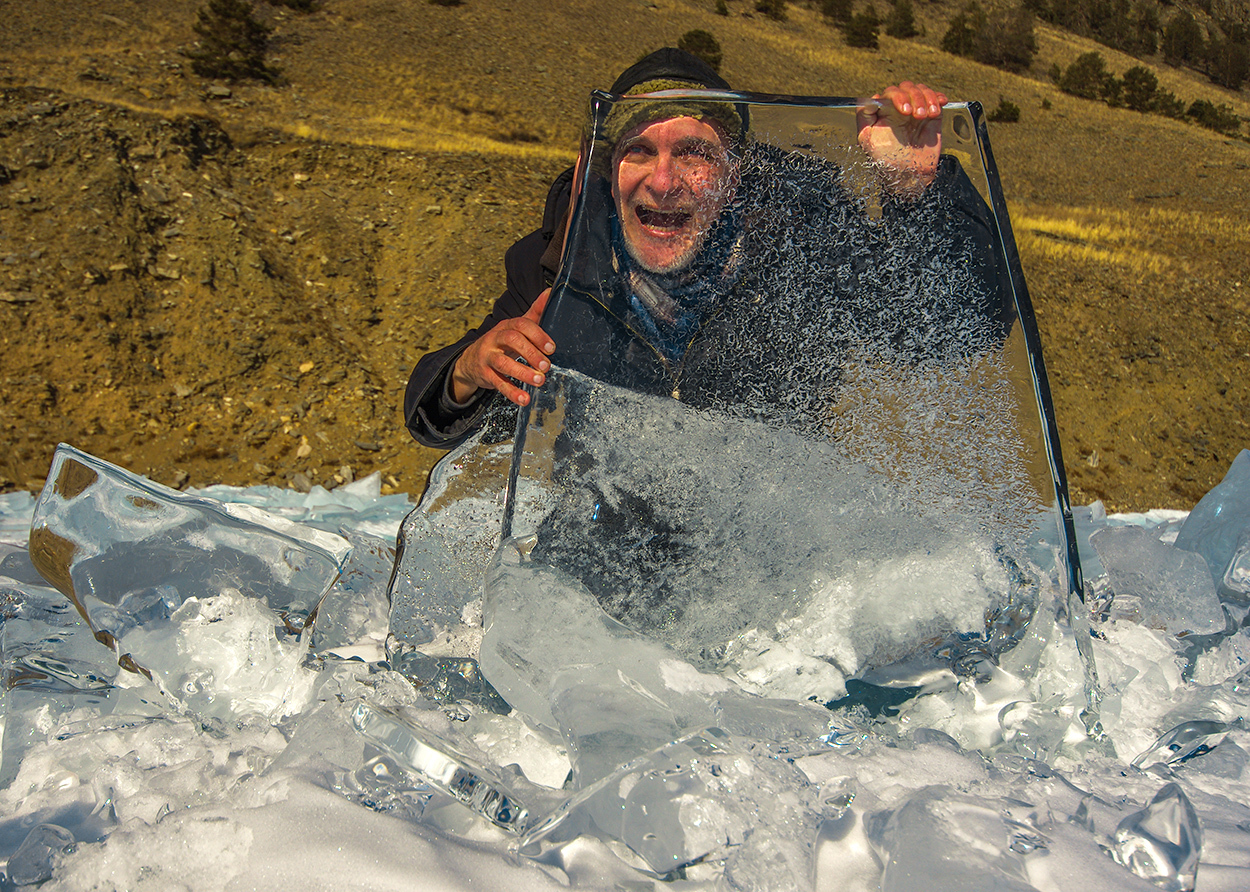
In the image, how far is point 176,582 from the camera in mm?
1079

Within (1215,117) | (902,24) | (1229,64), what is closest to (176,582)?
(1215,117)

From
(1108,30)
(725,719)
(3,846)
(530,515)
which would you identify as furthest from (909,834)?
(1108,30)

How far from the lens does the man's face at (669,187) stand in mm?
1109

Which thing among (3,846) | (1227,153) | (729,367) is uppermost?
(1227,153)

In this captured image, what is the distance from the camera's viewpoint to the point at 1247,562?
125 centimetres

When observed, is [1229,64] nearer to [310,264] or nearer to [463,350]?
[310,264]

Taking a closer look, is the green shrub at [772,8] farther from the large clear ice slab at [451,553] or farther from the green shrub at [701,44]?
the large clear ice slab at [451,553]

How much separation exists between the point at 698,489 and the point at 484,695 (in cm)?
41

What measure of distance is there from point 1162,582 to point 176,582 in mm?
1555

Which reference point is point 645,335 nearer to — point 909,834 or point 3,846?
point 909,834

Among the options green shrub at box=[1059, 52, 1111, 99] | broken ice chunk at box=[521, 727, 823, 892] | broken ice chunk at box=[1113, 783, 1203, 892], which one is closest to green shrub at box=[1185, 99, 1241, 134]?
green shrub at box=[1059, 52, 1111, 99]

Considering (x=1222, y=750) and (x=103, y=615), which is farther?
(x=103, y=615)

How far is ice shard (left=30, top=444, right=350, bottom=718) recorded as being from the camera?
102 centimetres

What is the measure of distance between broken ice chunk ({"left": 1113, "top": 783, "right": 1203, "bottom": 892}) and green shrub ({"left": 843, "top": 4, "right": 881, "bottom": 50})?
46.0 ft
